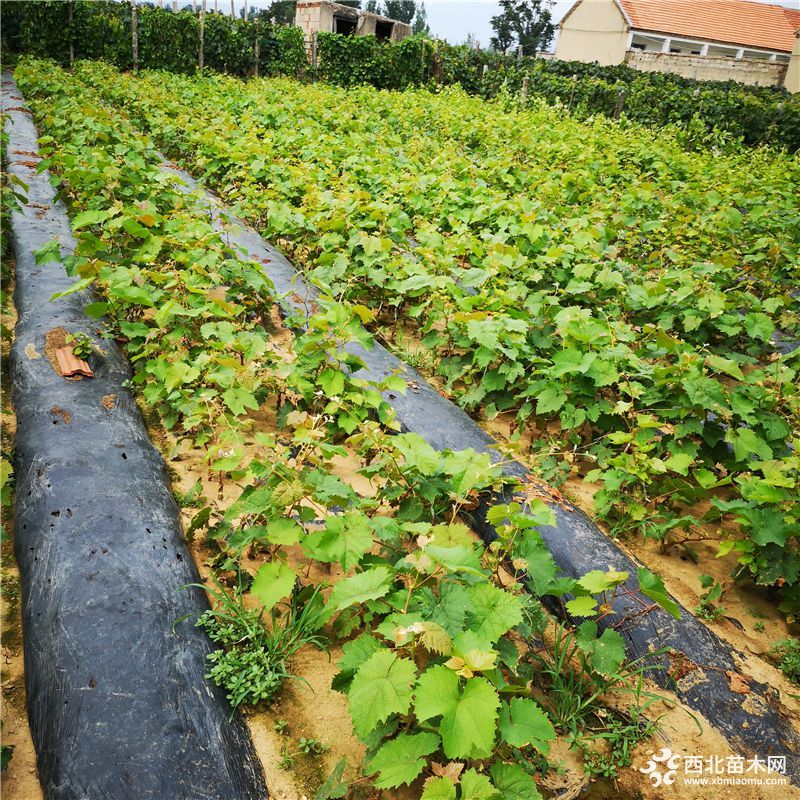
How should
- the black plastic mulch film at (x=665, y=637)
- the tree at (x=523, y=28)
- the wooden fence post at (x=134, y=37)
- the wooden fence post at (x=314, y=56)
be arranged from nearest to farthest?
1. the black plastic mulch film at (x=665, y=637)
2. the wooden fence post at (x=134, y=37)
3. the wooden fence post at (x=314, y=56)
4. the tree at (x=523, y=28)

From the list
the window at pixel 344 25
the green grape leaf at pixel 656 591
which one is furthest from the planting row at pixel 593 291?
the window at pixel 344 25

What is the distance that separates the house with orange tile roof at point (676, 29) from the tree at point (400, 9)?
52.2 m

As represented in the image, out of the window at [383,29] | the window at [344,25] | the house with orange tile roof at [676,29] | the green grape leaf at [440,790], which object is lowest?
the green grape leaf at [440,790]

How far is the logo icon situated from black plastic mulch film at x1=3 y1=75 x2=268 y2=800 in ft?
4.55

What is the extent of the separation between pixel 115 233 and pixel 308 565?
3.05 metres

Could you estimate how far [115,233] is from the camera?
420 cm

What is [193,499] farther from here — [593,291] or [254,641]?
[593,291]

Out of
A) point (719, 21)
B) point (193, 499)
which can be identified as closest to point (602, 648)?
point (193, 499)

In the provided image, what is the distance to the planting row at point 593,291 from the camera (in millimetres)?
3191

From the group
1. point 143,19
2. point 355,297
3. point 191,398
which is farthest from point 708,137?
point 143,19

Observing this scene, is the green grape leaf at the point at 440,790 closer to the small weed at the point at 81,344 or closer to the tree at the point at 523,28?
the small weed at the point at 81,344

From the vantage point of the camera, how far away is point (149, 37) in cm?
1978

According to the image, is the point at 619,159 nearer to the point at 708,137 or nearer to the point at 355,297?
the point at 708,137

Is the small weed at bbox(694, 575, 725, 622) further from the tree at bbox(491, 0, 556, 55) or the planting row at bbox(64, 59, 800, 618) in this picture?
the tree at bbox(491, 0, 556, 55)
